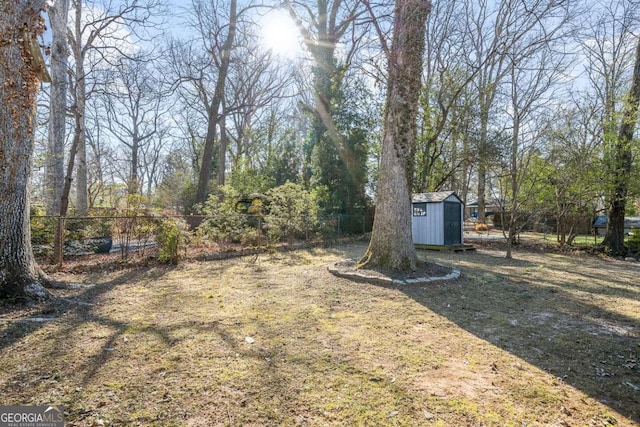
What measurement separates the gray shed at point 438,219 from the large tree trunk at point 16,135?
9429 millimetres

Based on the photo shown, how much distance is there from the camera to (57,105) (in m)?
8.76

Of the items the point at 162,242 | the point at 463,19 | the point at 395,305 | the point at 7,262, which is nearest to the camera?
the point at 7,262

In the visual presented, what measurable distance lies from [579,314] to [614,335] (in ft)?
2.39

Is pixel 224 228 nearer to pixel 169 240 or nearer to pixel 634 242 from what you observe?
pixel 169 240

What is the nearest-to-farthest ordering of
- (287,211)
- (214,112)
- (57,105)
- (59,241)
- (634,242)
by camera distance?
(59,241)
(57,105)
(634,242)
(287,211)
(214,112)

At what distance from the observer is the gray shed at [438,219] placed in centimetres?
1081

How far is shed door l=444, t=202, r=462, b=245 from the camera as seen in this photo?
1085 cm

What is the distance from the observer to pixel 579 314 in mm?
4047

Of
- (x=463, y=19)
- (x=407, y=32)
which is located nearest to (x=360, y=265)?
(x=407, y=32)

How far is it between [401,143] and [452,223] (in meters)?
6.26

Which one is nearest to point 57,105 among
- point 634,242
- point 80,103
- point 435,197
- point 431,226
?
point 80,103

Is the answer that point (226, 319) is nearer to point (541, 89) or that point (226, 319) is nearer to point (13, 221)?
point (13, 221)

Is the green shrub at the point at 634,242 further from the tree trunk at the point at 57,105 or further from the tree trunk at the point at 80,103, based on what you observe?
the tree trunk at the point at 80,103

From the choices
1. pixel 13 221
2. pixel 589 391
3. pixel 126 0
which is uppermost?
pixel 126 0
